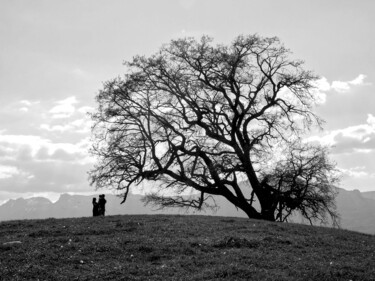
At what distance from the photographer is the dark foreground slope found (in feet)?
54.7

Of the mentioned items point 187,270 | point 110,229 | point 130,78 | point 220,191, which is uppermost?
point 130,78

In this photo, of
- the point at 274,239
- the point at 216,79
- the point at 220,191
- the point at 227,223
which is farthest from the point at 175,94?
the point at 274,239

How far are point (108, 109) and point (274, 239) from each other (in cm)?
2114

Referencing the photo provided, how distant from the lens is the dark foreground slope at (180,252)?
16672 millimetres

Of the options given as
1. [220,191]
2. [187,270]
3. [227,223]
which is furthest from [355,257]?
[220,191]

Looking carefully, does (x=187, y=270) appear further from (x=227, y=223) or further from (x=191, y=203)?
(x=191, y=203)

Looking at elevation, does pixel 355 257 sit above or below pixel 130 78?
below

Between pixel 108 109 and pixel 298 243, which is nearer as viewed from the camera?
pixel 298 243

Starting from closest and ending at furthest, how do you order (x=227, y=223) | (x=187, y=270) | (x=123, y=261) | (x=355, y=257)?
(x=187, y=270), (x=123, y=261), (x=355, y=257), (x=227, y=223)

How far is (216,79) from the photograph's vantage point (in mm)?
41406

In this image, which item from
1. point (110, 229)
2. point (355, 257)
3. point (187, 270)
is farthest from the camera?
point (110, 229)

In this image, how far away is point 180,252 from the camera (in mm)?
20250

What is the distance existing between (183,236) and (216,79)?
68.2 feet

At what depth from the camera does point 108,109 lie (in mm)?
39094
